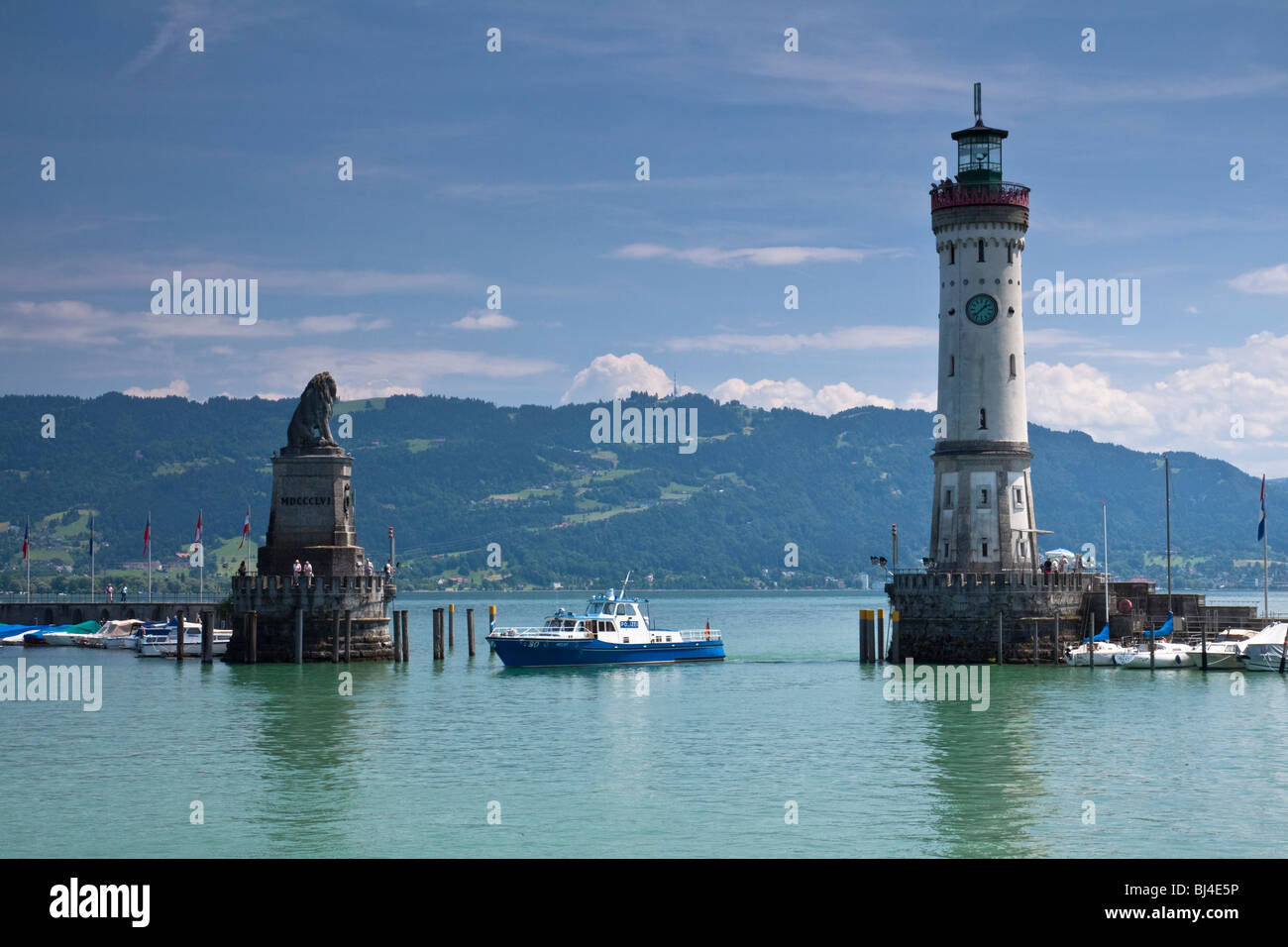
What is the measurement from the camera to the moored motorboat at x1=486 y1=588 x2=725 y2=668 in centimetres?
9150

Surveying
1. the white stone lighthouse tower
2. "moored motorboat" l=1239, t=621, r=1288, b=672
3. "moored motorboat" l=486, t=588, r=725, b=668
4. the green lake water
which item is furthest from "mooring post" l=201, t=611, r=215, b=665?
"moored motorboat" l=1239, t=621, r=1288, b=672

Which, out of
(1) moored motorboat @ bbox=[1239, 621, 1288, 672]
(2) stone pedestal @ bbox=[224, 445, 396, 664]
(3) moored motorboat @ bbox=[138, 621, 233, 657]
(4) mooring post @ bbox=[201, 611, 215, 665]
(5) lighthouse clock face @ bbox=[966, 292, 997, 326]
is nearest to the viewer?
(1) moored motorboat @ bbox=[1239, 621, 1288, 672]

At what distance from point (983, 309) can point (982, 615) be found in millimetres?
16734

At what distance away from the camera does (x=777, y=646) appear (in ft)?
438

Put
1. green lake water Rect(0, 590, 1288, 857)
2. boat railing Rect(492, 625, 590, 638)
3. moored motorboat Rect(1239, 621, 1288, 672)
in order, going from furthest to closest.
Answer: boat railing Rect(492, 625, 590, 638) < moored motorboat Rect(1239, 621, 1288, 672) < green lake water Rect(0, 590, 1288, 857)

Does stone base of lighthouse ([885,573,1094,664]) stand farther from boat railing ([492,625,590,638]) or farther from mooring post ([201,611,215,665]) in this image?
mooring post ([201,611,215,665])

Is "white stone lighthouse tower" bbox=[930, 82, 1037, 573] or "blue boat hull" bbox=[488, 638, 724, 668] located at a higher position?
"white stone lighthouse tower" bbox=[930, 82, 1037, 573]

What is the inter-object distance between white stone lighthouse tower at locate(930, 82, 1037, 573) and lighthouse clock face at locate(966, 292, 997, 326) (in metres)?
0.05

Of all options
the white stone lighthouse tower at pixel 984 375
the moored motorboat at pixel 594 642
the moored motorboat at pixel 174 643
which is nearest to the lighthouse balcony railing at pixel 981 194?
the white stone lighthouse tower at pixel 984 375

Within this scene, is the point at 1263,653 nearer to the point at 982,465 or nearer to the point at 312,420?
the point at 982,465

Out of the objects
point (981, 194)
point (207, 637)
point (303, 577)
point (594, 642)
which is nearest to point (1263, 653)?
point (981, 194)
